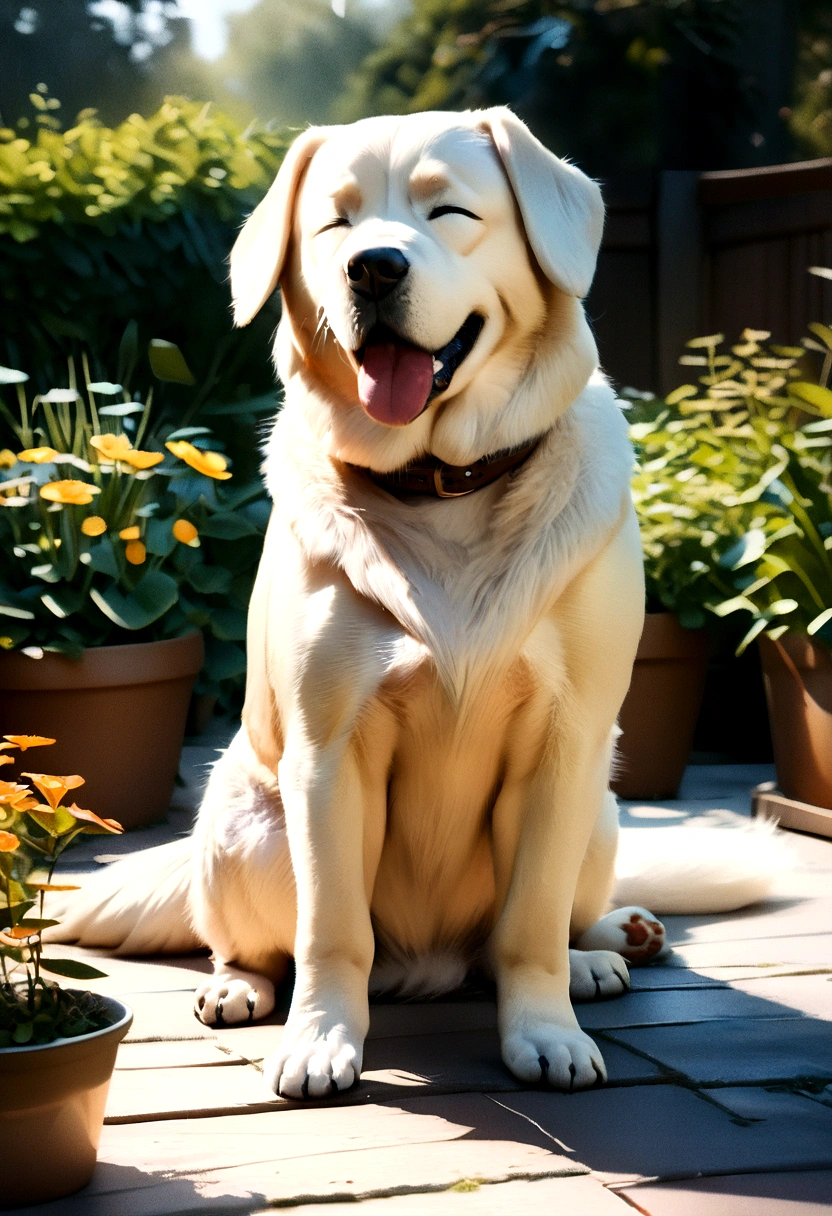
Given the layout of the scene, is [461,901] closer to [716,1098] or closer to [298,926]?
[298,926]

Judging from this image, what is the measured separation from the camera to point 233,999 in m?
2.27

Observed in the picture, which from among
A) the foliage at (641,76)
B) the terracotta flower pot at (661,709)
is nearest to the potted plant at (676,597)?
the terracotta flower pot at (661,709)

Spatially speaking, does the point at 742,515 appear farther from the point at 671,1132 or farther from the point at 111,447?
the point at 671,1132

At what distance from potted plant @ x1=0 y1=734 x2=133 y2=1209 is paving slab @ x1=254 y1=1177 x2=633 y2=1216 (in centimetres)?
24

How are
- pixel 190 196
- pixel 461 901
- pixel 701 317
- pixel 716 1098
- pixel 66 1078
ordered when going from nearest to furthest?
pixel 66 1078 → pixel 716 1098 → pixel 461 901 → pixel 190 196 → pixel 701 317

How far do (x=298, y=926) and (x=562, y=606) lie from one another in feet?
2.09

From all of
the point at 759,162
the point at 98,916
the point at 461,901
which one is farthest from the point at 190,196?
A: the point at 759,162

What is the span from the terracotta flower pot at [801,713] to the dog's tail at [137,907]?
1.72 meters

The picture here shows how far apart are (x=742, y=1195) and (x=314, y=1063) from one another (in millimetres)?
630

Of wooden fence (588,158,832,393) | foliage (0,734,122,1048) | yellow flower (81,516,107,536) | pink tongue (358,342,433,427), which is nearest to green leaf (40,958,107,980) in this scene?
foliage (0,734,122,1048)

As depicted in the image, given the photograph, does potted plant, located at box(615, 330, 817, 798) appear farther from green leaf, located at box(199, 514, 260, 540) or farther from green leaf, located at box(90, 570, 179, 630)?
green leaf, located at box(90, 570, 179, 630)

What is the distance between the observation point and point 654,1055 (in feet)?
6.85

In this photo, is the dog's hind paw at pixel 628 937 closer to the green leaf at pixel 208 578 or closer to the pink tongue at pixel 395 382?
the pink tongue at pixel 395 382

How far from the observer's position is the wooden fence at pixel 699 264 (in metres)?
5.59
